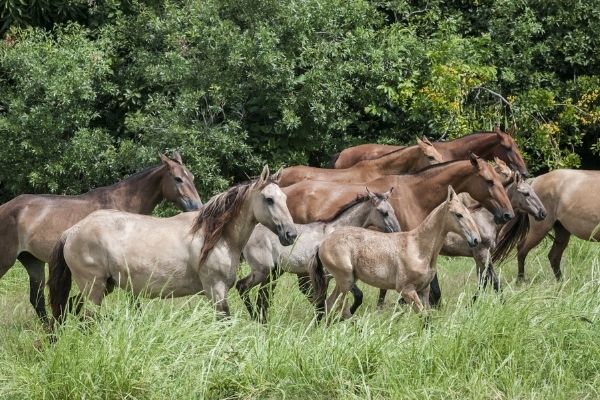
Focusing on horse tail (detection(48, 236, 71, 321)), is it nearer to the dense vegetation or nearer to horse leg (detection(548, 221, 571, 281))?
the dense vegetation

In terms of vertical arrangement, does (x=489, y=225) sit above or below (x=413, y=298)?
below

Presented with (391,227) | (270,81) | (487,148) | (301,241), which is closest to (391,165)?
(487,148)

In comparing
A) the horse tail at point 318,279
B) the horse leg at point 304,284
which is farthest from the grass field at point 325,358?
the horse leg at point 304,284

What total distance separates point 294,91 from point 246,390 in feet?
28.6

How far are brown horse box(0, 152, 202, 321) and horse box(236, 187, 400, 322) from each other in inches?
53.6

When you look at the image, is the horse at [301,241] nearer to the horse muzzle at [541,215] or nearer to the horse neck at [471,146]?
the horse muzzle at [541,215]

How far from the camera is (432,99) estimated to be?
1611cm

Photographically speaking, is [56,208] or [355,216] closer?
[355,216]

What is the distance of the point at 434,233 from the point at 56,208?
3642 mm

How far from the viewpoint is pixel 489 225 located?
38.2 ft

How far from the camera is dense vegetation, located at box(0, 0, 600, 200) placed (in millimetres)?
15461

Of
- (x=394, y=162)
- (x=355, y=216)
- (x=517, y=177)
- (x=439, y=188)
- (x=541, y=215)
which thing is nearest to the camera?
(x=355, y=216)

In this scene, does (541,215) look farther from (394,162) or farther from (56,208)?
(56,208)

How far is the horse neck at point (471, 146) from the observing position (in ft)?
43.9
